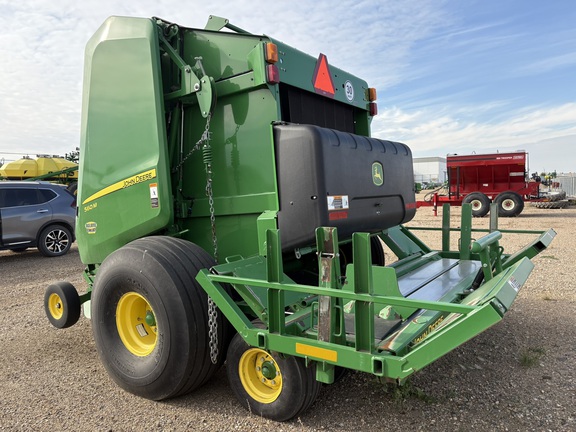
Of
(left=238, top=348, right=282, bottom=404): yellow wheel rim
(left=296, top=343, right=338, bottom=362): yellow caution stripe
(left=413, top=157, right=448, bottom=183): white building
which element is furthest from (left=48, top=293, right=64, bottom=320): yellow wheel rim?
(left=413, top=157, right=448, bottom=183): white building

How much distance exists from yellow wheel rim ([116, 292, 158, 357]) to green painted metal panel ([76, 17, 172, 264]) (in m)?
0.60

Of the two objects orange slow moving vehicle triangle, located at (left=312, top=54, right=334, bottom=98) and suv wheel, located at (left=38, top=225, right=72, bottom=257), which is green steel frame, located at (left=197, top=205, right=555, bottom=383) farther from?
suv wheel, located at (left=38, top=225, right=72, bottom=257)

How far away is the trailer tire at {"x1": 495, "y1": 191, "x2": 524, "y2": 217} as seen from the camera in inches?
605

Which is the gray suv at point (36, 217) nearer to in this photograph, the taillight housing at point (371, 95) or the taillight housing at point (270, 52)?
the taillight housing at point (371, 95)

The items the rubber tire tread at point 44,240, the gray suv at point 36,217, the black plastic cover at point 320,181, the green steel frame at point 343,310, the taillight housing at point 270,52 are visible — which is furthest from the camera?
the rubber tire tread at point 44,240

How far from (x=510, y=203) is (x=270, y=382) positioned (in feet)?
49.9

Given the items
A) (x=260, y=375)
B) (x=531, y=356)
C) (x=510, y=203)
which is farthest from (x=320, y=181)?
(x=510, y=203)

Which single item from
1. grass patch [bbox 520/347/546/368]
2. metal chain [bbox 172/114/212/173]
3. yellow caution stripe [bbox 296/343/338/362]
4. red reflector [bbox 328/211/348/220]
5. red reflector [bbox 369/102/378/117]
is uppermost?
red reflector [bbox 369/102/378/117]

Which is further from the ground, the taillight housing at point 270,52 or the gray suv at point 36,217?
the taillight housing at point 270,52

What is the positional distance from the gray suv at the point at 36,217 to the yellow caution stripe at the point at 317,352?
346 inches

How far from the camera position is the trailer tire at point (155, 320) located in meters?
2.82

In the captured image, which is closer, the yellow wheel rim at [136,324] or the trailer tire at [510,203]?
the yellow wheel rim at [136,324]

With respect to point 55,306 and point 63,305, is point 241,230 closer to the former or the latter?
point 63,305

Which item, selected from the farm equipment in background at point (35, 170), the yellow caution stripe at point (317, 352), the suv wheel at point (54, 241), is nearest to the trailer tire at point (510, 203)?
the suv wheel at point (54, 241)
